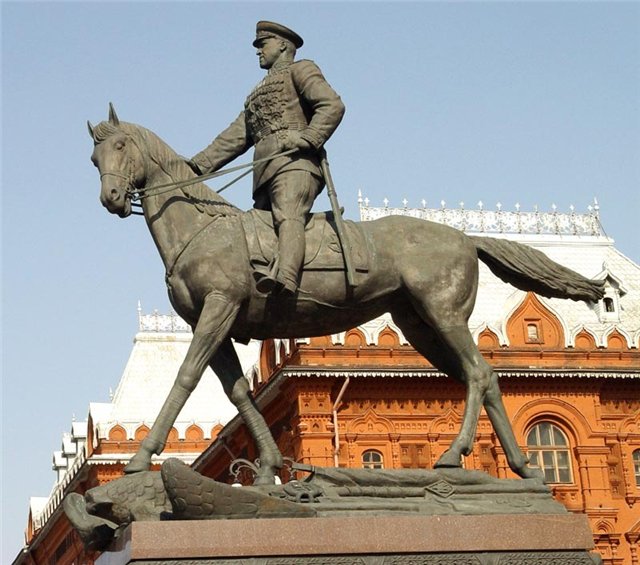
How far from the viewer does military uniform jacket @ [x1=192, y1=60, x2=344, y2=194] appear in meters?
10.3

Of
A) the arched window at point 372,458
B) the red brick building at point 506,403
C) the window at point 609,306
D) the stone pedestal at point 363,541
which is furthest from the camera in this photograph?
the window at point 609,306

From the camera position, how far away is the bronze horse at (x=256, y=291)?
32.0ft

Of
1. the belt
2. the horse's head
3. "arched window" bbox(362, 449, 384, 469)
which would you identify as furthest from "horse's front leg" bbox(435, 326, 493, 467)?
"arched window" bbox(362, 449, 384, 469)

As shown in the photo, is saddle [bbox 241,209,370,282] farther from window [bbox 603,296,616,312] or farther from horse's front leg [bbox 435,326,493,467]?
window [bbox 603,296,616,312]

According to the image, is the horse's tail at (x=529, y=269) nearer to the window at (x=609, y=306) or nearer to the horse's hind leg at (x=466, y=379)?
the horse's hind leg at (x=466, y=379)

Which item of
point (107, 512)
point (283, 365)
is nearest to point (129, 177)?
point (107, 512)

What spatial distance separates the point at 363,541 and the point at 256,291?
2.04m

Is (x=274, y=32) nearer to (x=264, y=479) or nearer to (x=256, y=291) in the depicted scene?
(x=256, y=291)

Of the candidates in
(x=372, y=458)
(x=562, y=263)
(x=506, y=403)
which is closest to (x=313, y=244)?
(x=372, y=458)

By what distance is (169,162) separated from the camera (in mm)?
10312

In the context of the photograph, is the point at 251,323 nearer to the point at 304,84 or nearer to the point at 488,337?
the point at 304,84

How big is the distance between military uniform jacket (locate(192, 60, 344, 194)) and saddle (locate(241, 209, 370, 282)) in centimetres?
41

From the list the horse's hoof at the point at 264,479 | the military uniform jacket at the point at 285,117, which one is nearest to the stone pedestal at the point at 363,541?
the horse's hoof at the point at 264,479

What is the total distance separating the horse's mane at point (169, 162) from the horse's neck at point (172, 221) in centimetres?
8
